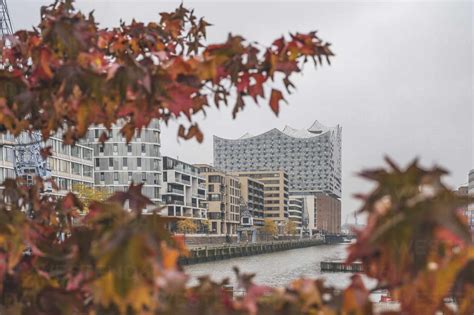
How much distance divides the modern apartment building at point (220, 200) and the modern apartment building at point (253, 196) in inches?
319

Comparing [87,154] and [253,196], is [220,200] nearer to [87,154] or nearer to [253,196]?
[253,196]

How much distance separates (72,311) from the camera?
167 cm

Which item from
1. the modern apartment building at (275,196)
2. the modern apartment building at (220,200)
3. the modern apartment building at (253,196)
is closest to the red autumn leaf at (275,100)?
the modern apartment building at (220,200)

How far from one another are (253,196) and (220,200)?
75.6ft

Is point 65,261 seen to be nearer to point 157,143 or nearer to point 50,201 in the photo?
point 50,201

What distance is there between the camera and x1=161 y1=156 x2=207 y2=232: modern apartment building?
249 feet

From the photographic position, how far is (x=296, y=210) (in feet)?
491

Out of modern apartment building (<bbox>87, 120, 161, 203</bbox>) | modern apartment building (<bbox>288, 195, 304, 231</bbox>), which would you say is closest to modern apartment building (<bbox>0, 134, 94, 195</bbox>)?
modern apartment building (<bbox>87, 120, 161, 203</bbox>)

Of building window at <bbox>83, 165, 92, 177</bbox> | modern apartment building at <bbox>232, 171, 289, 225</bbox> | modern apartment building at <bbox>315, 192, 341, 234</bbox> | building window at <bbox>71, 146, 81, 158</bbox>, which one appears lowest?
modern apartment building at <bbox>315, 192, 341, 234</bbox>

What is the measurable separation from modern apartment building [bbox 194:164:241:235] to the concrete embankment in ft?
25.3

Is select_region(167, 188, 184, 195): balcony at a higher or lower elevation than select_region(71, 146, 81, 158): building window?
lower

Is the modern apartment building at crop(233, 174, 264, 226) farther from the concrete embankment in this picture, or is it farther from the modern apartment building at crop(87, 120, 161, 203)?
the modern apartment building at crop(87, 120, 161, 203)

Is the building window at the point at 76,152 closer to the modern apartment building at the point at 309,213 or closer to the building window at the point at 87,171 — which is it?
the building window at the point at 87,171

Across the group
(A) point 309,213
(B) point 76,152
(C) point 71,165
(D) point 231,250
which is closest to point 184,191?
(D) point 231,250
